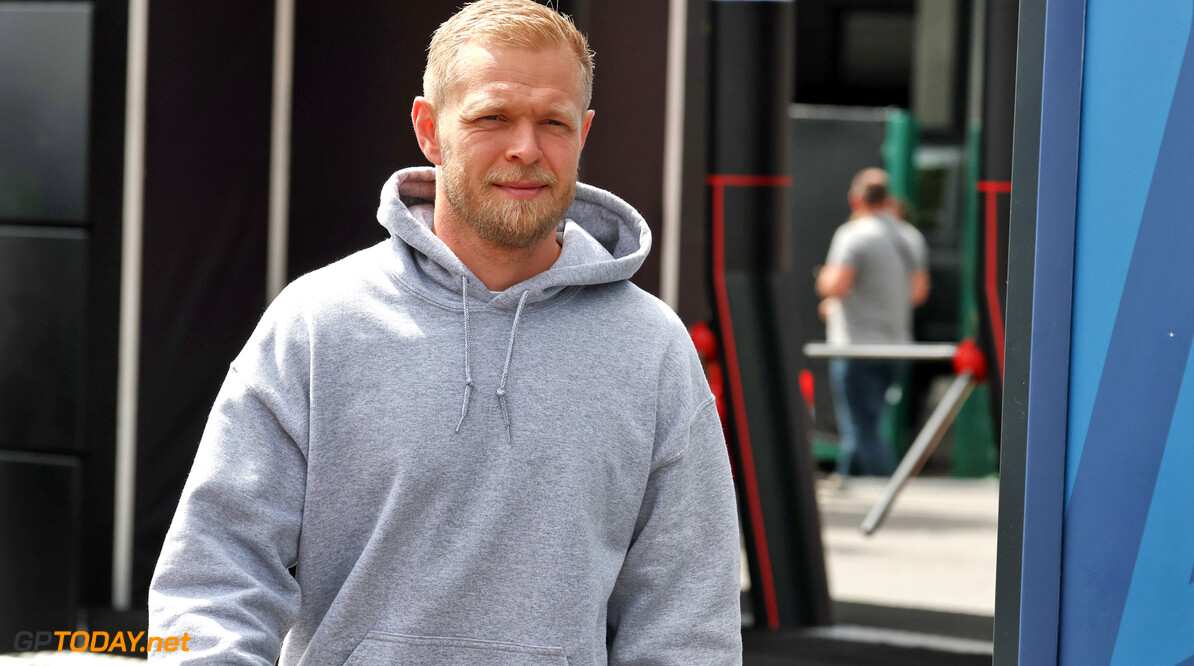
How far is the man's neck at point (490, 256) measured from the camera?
202 centimetres

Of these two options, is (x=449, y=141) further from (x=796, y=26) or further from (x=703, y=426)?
(x=796, y=26)

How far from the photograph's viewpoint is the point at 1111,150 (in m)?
2.28

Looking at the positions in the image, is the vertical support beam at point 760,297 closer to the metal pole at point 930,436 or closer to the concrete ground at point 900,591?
the concrete ground at point 900,591

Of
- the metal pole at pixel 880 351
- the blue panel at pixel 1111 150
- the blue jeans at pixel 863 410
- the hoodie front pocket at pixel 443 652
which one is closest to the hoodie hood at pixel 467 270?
the hoodie front pocket at pixel 443 652

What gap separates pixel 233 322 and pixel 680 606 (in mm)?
2920

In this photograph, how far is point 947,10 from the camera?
1015 centimetres

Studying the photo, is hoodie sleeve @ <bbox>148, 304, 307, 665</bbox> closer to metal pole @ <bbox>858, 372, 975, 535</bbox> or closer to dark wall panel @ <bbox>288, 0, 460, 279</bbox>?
dark wall panel @ <bbox>288, 0, 460, 279</bbox>

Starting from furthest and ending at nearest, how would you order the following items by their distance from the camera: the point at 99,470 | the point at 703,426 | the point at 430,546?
the point at 99,470
the point at 703,426
the point at 430,546

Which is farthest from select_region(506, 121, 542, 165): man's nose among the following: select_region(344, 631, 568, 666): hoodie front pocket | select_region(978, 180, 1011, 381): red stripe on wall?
select_region(978, 180, 1011, 381): red stripe on wall

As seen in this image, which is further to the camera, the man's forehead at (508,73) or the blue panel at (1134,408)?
the blue panel at (1134,408)

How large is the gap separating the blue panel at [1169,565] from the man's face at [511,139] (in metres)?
0.98

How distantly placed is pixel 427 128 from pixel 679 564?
0.66 m

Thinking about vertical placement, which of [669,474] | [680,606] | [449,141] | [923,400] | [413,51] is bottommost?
[923,400]

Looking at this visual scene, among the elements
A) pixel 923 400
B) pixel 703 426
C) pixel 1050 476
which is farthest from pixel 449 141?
pixel 923 400
